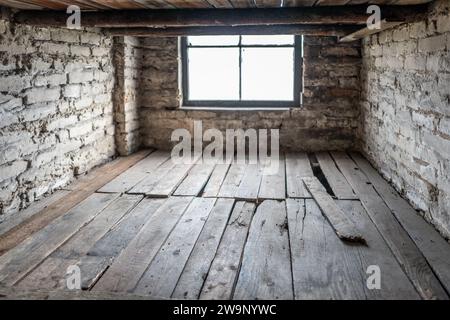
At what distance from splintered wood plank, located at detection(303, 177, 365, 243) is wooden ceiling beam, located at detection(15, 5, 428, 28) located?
132 centimetres

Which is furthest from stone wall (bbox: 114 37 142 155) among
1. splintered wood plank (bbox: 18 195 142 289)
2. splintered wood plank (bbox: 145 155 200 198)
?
splintered wood plank (bbox: 18 195 142 289)

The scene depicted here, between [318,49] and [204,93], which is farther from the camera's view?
[204,93]

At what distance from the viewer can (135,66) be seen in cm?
524

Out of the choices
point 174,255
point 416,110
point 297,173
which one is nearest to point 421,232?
point 416,110

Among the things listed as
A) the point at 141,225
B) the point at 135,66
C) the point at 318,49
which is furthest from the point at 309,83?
the point at 141,225

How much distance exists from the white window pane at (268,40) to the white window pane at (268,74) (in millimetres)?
70

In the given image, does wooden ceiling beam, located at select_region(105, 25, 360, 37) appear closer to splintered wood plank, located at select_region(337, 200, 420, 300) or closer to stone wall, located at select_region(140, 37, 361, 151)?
stone wall, located at select_region(140, 37, 361, 151)

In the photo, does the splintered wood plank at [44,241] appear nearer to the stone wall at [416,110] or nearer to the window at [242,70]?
the stone wall at [416,110]

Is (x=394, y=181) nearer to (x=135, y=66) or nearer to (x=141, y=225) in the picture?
(x=141, y=225)

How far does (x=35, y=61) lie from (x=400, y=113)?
2.93 metres

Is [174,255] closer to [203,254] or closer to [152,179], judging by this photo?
[203,254]

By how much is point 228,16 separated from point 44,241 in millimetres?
1928

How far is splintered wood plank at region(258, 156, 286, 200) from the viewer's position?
3.62 m

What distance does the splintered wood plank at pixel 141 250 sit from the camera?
7.08ft
